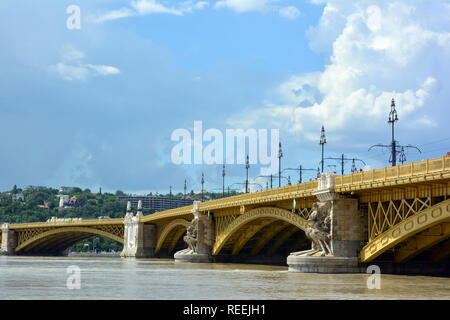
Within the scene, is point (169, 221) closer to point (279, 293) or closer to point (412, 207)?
point (412, 207)

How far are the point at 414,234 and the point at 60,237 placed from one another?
4151 inches

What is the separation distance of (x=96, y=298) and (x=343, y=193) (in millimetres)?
26282

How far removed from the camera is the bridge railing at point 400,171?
1628 inches

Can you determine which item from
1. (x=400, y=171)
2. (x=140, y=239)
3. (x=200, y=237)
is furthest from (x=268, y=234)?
(x=140, y=239)

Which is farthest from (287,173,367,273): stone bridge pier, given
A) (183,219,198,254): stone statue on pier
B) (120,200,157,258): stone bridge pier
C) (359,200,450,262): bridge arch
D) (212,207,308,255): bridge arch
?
(120,200,157,258): stone bridge pier

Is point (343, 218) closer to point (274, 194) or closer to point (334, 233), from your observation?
point (334, 233)

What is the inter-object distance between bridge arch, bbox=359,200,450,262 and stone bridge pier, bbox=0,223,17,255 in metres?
105

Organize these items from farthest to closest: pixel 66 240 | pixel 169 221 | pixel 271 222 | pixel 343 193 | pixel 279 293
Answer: pixel 66 240 < pixel 169 221 < pixel 271 222 < pixel 343 193 < pixel 279 293

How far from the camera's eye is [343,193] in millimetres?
53125

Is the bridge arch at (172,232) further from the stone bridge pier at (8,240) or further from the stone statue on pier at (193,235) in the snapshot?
the stone bridge pier at (8,240)
